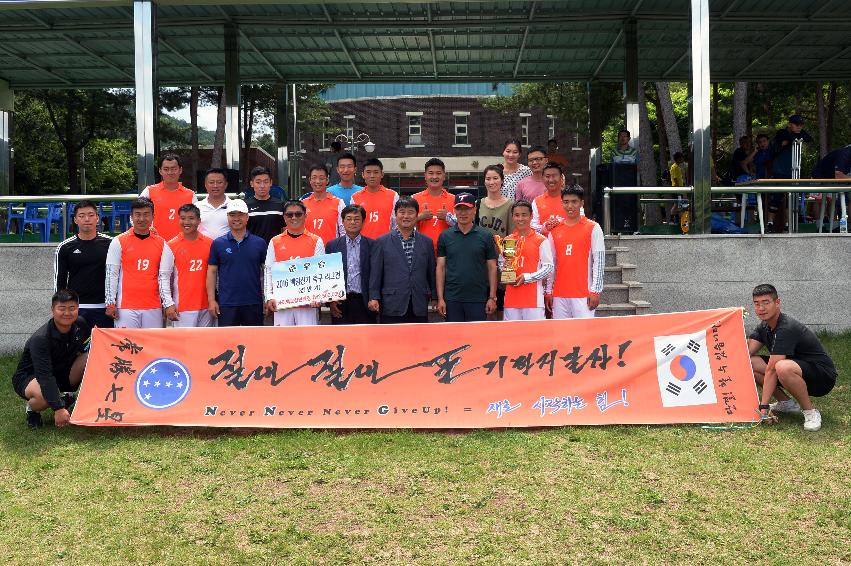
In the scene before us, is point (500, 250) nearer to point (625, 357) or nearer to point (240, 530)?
point (625, 357)

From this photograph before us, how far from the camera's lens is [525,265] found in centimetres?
743

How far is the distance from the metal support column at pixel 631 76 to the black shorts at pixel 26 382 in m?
10.2

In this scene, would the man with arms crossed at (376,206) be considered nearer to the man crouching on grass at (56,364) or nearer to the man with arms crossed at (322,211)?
the man with arms crossed at (322,211)

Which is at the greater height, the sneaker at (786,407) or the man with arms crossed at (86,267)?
the man with arms crossed at (86,267)

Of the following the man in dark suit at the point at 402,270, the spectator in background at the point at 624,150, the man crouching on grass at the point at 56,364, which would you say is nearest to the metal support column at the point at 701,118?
the spectator in background at the point at 624,150

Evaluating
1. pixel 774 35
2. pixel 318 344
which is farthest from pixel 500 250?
pixel 774 35

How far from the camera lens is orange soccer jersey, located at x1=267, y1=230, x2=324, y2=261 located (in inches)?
291

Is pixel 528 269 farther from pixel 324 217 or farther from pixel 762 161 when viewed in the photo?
pixel 762 161

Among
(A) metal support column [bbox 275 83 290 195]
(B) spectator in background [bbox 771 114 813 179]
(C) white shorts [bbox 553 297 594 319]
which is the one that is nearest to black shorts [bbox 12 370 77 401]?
(C) white shorts [bbox 553 297 594 319]

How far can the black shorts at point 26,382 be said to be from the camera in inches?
271

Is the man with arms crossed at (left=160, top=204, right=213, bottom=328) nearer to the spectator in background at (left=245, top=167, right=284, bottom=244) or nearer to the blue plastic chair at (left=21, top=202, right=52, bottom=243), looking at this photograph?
the spectator in background at (left=245, top=167, right=284, bottom=244)

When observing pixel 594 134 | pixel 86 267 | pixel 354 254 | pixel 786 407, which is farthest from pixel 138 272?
pixel 594 134

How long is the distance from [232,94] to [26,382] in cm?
904

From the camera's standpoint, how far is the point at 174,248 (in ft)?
25.0
